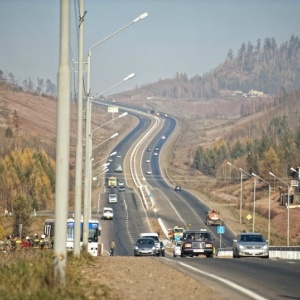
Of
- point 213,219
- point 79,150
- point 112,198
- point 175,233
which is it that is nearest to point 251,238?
point 79,150

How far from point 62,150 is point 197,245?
1342 inches

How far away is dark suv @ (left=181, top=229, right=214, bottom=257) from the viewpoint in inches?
1903

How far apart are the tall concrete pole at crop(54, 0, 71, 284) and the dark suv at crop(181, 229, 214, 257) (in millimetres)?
33457

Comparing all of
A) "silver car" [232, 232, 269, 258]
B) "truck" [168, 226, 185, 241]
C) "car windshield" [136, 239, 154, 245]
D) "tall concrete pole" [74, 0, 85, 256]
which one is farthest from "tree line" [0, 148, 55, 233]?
"tall concrete pole" [74, 0, 85, 256]

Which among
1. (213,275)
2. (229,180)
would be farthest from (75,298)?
(229,180)

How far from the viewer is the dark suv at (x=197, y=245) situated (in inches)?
1903

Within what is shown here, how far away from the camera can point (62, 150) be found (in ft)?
48.7

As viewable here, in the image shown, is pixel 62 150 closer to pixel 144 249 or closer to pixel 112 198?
pixel 144 249

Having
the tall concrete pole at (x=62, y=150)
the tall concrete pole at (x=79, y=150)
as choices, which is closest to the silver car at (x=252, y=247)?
the tall concrete pole at (x=79, y=150)

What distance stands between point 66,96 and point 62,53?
2.25 ft

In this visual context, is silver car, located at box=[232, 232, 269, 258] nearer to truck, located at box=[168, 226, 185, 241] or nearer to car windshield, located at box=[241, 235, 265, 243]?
car windshield, located at box=[241, 235, 265, 243]

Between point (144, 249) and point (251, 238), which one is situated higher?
point (251, 238)

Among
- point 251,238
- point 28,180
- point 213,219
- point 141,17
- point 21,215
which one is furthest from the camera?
point 28,180

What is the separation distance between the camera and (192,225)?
110 m
